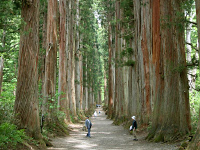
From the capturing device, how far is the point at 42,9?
1828 centimetres

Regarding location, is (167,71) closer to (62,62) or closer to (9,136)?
(9,136)

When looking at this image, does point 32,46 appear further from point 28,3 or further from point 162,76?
point 162,76

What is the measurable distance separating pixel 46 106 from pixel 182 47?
7415 millimetres

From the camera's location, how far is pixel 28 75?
8.84 metres

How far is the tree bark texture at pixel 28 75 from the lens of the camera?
8680 millimetres

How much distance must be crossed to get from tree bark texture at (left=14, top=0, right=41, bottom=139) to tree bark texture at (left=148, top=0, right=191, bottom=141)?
5077 millimetres

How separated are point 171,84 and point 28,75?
5723mm

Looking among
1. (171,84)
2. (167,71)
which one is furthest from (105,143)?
(167,71)

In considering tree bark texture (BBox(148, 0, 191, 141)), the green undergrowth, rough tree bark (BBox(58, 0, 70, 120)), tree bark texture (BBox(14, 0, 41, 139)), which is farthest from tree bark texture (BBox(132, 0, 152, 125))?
the green undergrowth

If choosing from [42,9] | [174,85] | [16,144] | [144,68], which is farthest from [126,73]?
[16,144]

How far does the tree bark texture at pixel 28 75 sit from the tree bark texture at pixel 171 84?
5077mm

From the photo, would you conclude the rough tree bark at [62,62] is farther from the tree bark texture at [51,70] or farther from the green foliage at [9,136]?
the green foliage at [9,136]

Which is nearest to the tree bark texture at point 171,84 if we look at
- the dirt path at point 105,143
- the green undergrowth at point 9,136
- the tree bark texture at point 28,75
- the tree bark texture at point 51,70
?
the dirt path at point 105,143

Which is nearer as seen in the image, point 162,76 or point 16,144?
point 16,144
